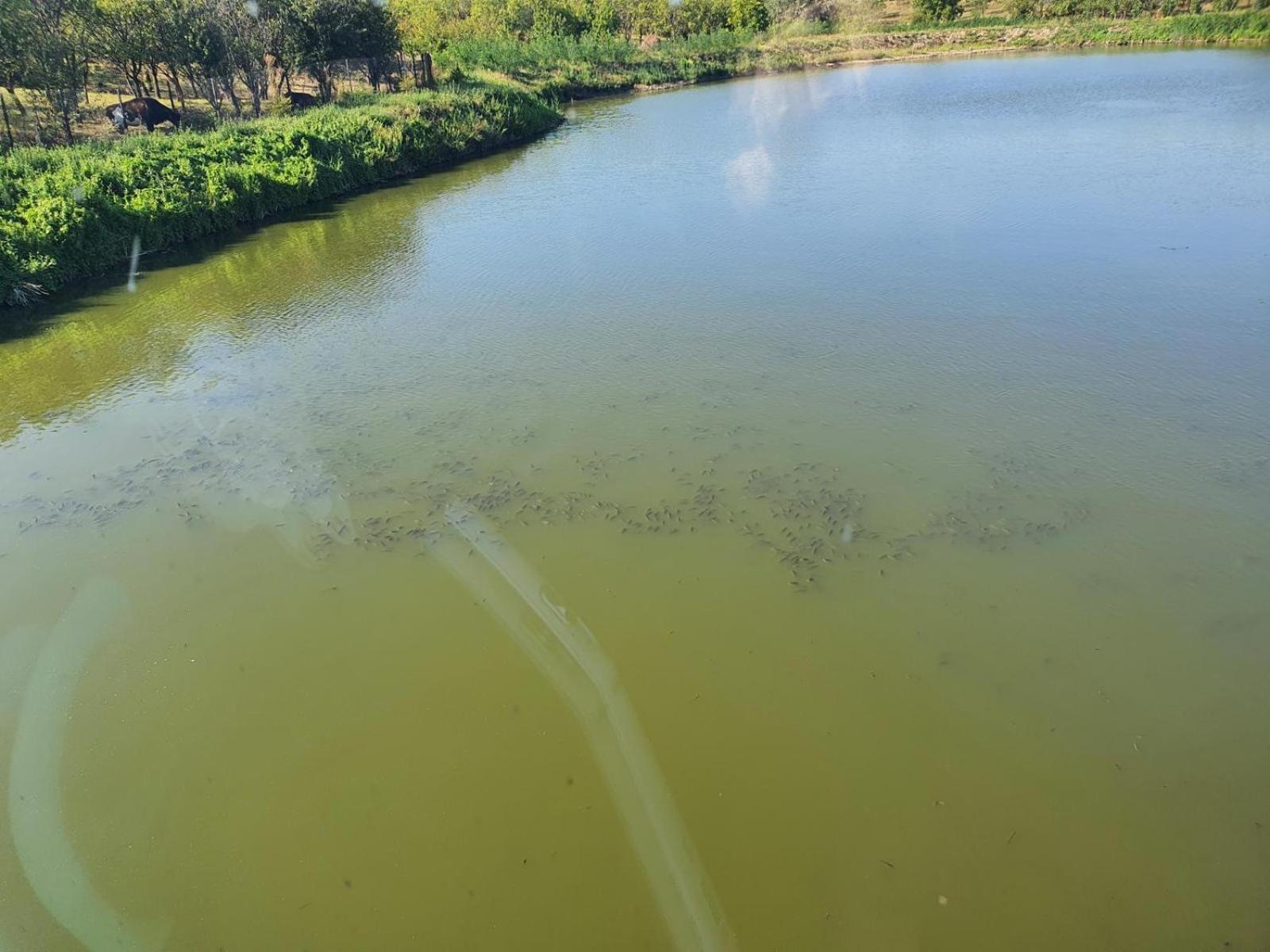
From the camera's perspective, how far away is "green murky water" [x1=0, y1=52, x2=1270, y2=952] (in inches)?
133

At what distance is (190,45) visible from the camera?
18.4 m

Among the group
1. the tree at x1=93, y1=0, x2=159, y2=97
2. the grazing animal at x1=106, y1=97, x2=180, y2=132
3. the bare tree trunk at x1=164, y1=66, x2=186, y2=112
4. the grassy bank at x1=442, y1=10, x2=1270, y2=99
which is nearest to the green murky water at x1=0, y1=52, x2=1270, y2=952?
the grazing animal at x1=106, y1=97, x2=180, y2=132

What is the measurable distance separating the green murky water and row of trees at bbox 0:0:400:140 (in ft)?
31.4

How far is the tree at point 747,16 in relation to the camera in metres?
48.6

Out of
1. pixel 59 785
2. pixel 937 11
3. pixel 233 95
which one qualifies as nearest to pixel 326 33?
pixel 233 95

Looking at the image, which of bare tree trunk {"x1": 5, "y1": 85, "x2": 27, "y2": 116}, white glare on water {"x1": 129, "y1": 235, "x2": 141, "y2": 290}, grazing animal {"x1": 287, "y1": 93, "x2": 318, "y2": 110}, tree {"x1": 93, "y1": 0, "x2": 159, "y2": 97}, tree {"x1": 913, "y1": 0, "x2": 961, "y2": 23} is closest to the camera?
white glare on water {"x1": 129, "y1": 235, "x2": 141, "y2": 290}

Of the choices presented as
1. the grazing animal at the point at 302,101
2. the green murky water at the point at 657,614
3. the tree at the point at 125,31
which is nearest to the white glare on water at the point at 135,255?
the green murky water at the point at 657,614

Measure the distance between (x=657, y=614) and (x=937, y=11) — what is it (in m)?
51.7

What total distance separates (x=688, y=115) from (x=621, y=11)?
26827 millimetres

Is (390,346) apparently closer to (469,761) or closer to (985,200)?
(469,761)

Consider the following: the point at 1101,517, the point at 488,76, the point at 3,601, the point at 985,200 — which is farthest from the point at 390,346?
the point at 488,76

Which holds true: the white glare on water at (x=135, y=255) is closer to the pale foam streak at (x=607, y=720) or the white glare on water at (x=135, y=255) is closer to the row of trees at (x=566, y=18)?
the pale foam streak at (x=607, y=720)

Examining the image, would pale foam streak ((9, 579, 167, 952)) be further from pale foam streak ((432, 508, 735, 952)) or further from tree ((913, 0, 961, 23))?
tree ((913, 0, 961, 23))

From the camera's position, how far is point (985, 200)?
12617 mm
